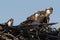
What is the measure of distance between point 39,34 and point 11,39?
1.41 meters

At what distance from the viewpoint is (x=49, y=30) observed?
596 inches

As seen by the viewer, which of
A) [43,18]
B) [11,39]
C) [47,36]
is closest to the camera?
[11,39]

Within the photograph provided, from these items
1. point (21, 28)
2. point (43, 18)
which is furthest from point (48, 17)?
point (21, 28)

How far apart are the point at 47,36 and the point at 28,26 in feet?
3.64

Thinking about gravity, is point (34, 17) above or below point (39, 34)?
above

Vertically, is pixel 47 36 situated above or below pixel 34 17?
below

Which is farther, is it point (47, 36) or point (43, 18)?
point (43, 18)

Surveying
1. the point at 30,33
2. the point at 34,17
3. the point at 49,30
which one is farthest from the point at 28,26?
the point at 34,17

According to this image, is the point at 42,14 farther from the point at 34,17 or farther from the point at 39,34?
the point at 39,34

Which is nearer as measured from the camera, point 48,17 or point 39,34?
point 39,34

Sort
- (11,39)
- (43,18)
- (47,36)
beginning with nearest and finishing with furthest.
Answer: (11,39)
(47,36)
(43,18)

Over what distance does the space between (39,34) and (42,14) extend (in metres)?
2.42

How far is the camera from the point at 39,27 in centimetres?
1460

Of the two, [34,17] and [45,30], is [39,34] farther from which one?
[34,17]
